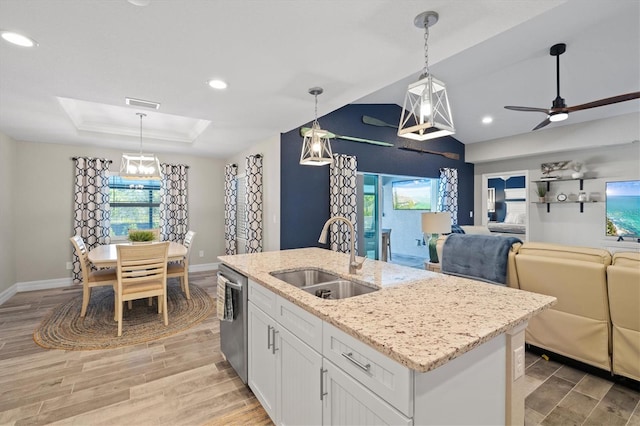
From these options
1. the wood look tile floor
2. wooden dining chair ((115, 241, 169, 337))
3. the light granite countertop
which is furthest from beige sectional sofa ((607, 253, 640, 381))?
wooden dining chair ((115, 241, 169, 337))

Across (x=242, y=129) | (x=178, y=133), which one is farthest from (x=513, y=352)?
(x=178, y=133)

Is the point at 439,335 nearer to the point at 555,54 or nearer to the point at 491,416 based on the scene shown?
the point at 491,416

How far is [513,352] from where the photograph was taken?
1.28 metres

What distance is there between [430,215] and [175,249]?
382 centimetres

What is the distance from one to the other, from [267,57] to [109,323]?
336 cm

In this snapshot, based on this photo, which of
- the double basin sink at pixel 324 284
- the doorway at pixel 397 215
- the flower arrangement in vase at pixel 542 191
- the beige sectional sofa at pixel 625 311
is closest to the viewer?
the double basin sink at pixel 324 284

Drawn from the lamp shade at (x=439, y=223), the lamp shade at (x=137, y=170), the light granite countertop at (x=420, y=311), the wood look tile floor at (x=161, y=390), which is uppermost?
the lamp shade at (x=137, y=170)

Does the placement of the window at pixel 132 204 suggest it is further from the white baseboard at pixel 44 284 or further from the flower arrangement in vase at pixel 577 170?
the flower arrangement in vase at pixel 577 170

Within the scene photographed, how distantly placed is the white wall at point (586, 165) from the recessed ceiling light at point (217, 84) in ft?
19.8

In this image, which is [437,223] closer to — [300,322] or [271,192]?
[271,192]

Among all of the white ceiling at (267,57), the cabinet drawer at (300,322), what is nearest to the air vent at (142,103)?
the white ceiling at (267,57)

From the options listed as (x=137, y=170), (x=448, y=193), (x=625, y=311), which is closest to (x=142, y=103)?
(x=137, y=170)

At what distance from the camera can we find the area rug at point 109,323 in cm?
290

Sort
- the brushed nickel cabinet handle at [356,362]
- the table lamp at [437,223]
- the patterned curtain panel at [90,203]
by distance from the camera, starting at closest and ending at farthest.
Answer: the brushed nickel cabinet handle at [356,362] < the table lamp at [437,223] < the patterned curtain panel at [90,203]
